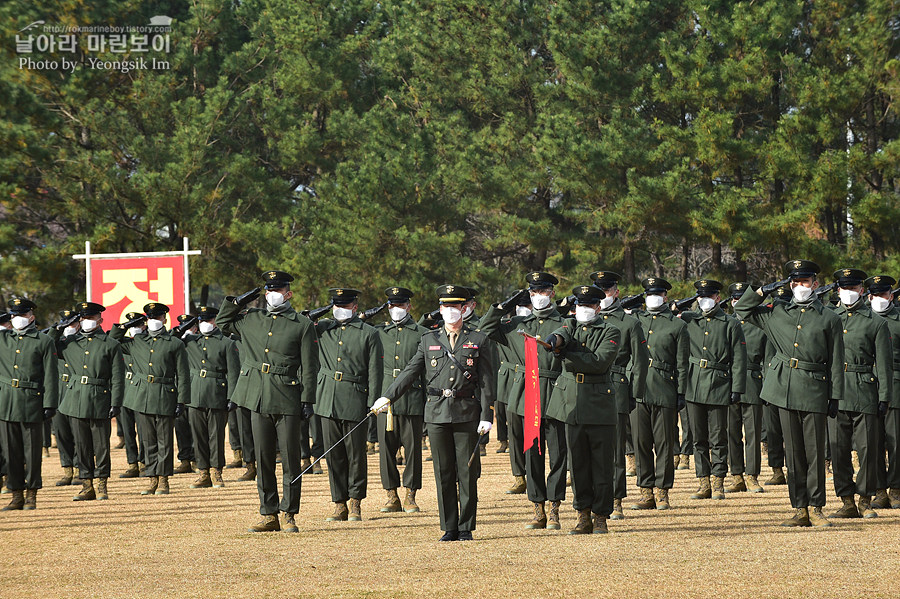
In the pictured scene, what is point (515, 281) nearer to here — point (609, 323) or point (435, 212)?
point (435, 212)

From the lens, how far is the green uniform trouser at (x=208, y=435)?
14.5m

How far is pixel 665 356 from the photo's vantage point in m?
11.8

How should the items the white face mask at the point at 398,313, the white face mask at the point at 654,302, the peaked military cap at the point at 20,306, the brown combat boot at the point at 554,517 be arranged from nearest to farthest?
the brown combat boot at the point at 554,517, the white face mask at the point at 654,302, the white face mask at the point at 398,313, the peaked military cap at the point at 20,306

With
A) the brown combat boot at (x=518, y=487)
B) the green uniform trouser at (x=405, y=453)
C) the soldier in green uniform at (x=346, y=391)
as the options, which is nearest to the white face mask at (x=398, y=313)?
the soldier in green uniform at (x=346, y=391)

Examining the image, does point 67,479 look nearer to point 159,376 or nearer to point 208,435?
point 208,435

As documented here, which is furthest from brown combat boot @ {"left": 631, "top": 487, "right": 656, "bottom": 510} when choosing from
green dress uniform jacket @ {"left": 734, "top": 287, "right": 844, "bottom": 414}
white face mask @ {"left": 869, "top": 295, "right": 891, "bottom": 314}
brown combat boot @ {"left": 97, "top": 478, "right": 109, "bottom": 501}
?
brown combat boot @ {"left": 97, "top": 478, "right": 109, "bottom": 501}

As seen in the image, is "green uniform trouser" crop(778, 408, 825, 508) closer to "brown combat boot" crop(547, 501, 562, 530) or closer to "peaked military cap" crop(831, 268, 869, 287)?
"peaked military cap" crop(831, 268, 869, 287)

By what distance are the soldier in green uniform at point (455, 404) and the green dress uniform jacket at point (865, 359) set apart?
3386 millimetres

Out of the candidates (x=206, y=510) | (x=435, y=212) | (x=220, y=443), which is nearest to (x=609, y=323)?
(x=206, y=510)

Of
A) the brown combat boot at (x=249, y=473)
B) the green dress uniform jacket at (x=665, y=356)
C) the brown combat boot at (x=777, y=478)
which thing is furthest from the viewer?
the brown combat boot at (x=249, y=473)

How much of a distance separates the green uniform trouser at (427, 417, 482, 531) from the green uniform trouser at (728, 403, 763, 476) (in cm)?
381

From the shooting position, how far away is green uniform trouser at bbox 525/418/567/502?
32.8 feet

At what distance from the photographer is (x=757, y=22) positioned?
2722cm

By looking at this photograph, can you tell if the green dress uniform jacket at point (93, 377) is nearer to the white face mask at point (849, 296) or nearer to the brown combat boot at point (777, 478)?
the brown combat boot at point (777, 478)
